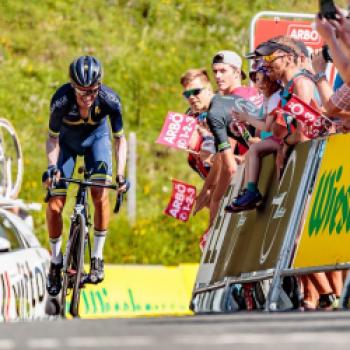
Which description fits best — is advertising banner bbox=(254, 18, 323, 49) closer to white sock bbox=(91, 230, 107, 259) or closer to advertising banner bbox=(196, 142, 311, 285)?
white sock bbox=(91, 230, 107, 259)

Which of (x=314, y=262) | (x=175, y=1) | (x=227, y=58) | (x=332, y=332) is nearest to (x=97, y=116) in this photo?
(x=227, y=58)

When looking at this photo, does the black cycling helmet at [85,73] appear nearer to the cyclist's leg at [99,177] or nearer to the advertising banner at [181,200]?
the cyclist's leg at [99,177]

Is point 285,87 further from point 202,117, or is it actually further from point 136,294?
point 136,294

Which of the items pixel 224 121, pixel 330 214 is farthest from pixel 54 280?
pixel 330 214

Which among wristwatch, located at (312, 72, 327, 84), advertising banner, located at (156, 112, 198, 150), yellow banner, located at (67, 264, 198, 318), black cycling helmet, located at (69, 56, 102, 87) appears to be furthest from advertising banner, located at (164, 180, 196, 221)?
wristwatch, located at (312, 72, 327, 84)

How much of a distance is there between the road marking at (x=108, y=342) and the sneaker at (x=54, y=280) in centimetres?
918

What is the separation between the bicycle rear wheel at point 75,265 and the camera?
13430 millimetres

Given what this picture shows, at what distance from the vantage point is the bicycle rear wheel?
13.4 metres

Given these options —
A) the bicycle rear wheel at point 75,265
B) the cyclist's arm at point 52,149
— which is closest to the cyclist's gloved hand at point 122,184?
the bicycle rear wheel at point 75,265

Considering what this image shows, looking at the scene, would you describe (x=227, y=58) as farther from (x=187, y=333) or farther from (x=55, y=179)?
(x=187, y=333)

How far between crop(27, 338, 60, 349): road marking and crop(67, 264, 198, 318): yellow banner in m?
11.4

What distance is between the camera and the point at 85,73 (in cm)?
1291

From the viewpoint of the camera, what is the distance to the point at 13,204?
564 inches

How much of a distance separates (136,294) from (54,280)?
2756 millimetres
